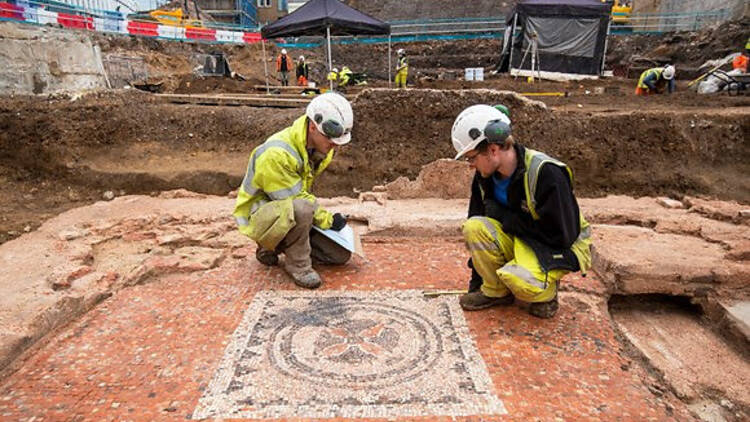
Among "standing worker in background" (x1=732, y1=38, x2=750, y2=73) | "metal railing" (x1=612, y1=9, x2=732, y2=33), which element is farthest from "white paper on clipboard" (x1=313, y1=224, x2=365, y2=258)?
"metal railing" (x1=612, y1=9, x2=732, y2=33)

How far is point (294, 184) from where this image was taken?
355 centimetres

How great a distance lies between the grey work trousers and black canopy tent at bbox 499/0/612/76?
15003mm

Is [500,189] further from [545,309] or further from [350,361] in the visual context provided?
[350,361]

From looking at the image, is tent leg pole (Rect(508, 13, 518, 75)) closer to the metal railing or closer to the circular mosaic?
the metal railing

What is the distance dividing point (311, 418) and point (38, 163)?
7205 mm

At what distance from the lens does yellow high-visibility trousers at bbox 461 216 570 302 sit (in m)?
2.95

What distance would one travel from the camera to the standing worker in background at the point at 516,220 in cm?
283

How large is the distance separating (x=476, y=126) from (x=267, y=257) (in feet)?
7.02

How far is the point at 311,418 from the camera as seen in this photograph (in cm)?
226

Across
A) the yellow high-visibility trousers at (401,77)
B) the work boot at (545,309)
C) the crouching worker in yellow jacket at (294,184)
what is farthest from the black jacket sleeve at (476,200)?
the yellow high-visibility trousers at (401,77)

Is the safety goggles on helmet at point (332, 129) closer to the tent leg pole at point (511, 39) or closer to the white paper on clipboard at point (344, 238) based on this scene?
the white paper on clipboard at point (344, 238)

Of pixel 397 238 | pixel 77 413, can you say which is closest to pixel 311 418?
pixel 77 413

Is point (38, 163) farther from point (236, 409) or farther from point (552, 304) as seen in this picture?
point (552, 304)

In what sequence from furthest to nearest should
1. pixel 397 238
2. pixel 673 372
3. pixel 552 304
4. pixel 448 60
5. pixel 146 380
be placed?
pixel 448 60 < pixel 397 238 < pixel 552 304 < pixel 673 372 < pixel 146 380
